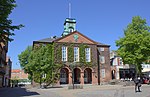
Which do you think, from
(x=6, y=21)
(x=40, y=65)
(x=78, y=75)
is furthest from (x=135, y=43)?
(x=6, y=21)

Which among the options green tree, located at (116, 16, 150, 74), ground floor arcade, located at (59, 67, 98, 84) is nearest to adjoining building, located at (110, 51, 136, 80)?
ground floor arcade, located at (59, 67, 98, 84)

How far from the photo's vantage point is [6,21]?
19.3 m

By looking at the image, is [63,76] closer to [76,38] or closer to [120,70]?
[76,38]

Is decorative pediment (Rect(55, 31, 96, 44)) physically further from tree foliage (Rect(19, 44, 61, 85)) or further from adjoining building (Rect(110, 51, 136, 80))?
adjoining building (Rect(110, 51, 136, 80))

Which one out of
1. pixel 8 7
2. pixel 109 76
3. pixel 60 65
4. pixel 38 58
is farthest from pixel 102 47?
pixel 8 7

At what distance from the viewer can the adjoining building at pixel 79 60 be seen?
51156mm

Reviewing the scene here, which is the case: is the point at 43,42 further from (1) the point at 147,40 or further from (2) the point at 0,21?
(2) the point at 0,21

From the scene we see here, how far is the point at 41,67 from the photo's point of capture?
42000 mm

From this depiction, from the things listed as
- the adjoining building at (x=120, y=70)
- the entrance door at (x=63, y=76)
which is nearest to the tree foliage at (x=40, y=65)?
the entrance door at (x=63, y=76)

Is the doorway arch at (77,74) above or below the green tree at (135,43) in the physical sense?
below

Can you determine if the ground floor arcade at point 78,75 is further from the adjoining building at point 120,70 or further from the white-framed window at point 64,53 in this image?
the adjoining building at point 120,70

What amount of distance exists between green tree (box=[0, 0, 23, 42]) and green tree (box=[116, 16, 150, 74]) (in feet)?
92.3

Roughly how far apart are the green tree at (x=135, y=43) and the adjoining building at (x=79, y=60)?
8.89 meters

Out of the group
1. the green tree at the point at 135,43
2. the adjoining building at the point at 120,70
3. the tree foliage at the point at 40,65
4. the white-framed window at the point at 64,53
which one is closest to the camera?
the tree foliage at the point at 40,65
